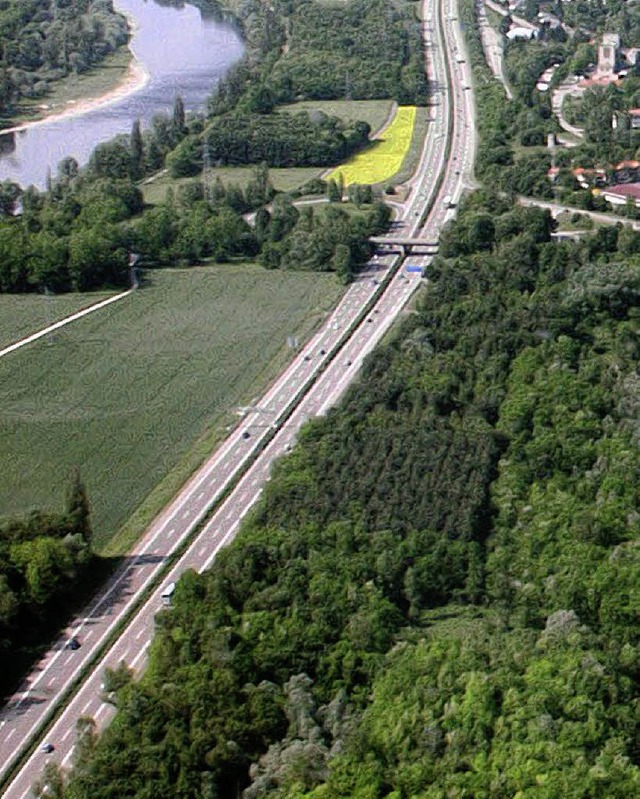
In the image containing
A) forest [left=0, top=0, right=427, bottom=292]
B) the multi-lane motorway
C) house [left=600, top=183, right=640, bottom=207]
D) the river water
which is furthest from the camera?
the river water

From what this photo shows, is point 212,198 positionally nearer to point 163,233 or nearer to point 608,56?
point 163,233

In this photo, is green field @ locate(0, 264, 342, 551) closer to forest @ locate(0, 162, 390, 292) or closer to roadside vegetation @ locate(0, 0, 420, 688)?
roadside vegetation @ locate(0, 0, 420, 688)

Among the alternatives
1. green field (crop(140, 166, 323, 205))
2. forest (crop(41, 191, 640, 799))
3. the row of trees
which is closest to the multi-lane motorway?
the row of trees

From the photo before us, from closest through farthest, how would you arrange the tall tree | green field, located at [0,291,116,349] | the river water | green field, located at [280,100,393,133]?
1. the tall tree
2. green field, located at [0,291,116,349]
3. the river water
4. green field, located at [280,100,393,133]

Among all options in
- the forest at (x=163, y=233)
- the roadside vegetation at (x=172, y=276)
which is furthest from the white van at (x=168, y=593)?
the forest at (x=163, y=233)

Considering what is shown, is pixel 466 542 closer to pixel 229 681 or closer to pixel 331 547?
pixel 331 547

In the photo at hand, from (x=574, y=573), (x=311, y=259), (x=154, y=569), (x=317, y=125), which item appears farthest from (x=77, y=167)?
(x=574, y=573)
